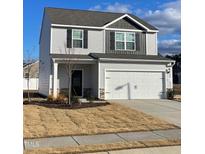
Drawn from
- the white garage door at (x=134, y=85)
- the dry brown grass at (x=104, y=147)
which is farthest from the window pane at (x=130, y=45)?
the dry brown grass at (x=104, y=147)

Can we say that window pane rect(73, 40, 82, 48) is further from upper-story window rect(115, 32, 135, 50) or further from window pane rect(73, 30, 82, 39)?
upper-story window rect(115, 32, 135, 50)

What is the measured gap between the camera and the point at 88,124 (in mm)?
10562

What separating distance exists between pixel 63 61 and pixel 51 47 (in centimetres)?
179

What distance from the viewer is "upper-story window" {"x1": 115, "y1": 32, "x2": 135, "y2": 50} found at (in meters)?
22.7

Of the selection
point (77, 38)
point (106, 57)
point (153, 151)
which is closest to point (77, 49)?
point (77, 38)

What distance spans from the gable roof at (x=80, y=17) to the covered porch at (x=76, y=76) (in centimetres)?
306

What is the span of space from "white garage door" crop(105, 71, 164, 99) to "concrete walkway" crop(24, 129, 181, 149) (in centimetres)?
1117

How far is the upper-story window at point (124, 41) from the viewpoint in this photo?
74.6 feet

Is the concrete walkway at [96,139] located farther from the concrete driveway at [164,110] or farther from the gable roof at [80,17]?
the gable roof at [80,17]

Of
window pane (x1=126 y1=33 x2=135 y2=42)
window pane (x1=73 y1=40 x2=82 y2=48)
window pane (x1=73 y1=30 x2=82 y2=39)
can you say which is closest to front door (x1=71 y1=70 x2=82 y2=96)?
window pane (x1=73 y1=40 x2=82 y2=48)

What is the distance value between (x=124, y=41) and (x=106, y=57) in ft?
10.7

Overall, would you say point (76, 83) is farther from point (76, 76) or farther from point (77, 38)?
point (77, 38)
